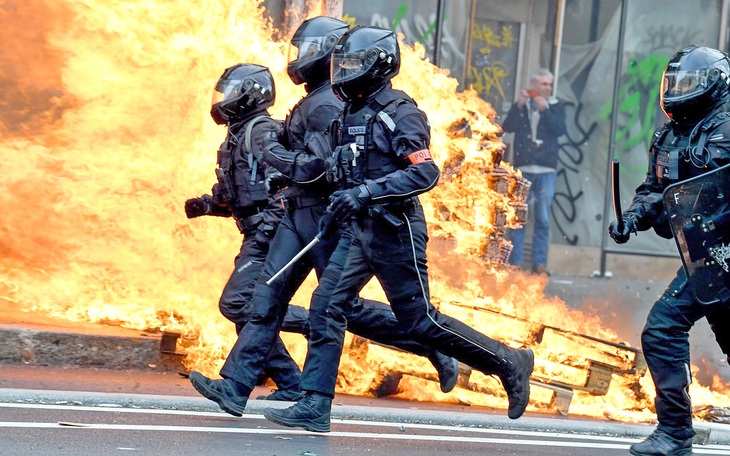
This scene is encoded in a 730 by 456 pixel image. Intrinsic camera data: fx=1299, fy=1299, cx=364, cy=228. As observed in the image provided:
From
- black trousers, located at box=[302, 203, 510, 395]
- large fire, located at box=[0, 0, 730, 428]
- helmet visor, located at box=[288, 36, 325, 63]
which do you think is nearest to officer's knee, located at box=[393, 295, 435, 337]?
black trousers, located at box=[302, 203, 510, 395]

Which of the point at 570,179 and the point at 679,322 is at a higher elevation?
the point at 570,179

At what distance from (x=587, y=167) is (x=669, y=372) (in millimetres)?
8162

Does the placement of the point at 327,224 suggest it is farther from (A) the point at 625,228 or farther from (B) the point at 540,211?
(B) the point at 540,211

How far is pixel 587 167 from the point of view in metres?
14.3

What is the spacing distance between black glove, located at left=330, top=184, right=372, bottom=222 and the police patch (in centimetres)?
32

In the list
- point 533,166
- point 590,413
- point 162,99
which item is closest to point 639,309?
point 533,166

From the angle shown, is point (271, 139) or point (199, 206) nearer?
point (271, 139)

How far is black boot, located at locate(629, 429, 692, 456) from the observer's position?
627cm

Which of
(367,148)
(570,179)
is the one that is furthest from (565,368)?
(570,179)

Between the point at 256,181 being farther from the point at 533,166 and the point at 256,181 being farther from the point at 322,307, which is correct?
the point at 533,166

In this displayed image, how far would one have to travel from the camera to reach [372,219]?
641 cm

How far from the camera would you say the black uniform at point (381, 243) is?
6.32 metres

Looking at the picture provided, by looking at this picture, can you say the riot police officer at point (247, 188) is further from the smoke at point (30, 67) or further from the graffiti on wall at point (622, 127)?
the graffiti on wall at point (622, 127)

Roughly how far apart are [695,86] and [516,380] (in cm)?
176
